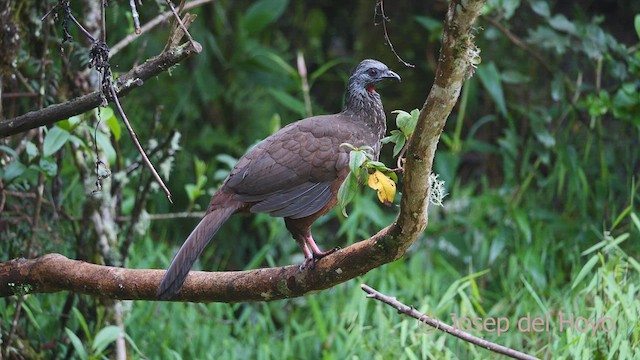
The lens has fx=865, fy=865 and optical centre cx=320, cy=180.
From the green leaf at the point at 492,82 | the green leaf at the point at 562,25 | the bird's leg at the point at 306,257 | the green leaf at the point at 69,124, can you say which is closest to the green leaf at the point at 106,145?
the green leaf at the point at 69,124

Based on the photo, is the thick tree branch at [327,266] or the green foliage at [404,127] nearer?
the thick tree branch at [327,266]

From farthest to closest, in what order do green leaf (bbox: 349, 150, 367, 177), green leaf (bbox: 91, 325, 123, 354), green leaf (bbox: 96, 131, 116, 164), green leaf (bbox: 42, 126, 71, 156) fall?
green leaf (bbox: 91, 325, 123, 354)
green leaf (bbox: 96, 131, 116, 164)
green leaf (bbox: 42, 126, 71, 156)
green leaf (bbox: 349, 150, 367, 177)

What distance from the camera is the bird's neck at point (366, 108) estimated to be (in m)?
3.77

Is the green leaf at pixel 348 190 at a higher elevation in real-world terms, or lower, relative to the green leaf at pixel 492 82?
lower

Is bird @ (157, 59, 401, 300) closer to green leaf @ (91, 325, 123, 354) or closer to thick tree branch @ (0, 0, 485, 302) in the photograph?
thick tree branch @ (0, 0, 485, 302)

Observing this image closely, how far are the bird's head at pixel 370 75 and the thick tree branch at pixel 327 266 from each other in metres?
1.11

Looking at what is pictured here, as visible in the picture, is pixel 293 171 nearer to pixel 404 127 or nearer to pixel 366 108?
pixel 366 108

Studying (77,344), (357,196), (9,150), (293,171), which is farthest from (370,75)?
(357,196)

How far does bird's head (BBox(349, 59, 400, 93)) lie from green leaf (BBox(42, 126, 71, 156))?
4.17 ft

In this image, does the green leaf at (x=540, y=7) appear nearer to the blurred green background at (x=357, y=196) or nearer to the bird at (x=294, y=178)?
the blurred green background at (x=357, y=196)

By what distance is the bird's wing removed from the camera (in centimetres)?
333

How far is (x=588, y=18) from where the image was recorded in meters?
6.20

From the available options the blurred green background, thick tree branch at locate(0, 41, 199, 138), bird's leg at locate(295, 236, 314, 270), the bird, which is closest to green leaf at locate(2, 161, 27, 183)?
the blurred green background

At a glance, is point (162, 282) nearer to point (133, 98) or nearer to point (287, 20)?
point (133, 98)
